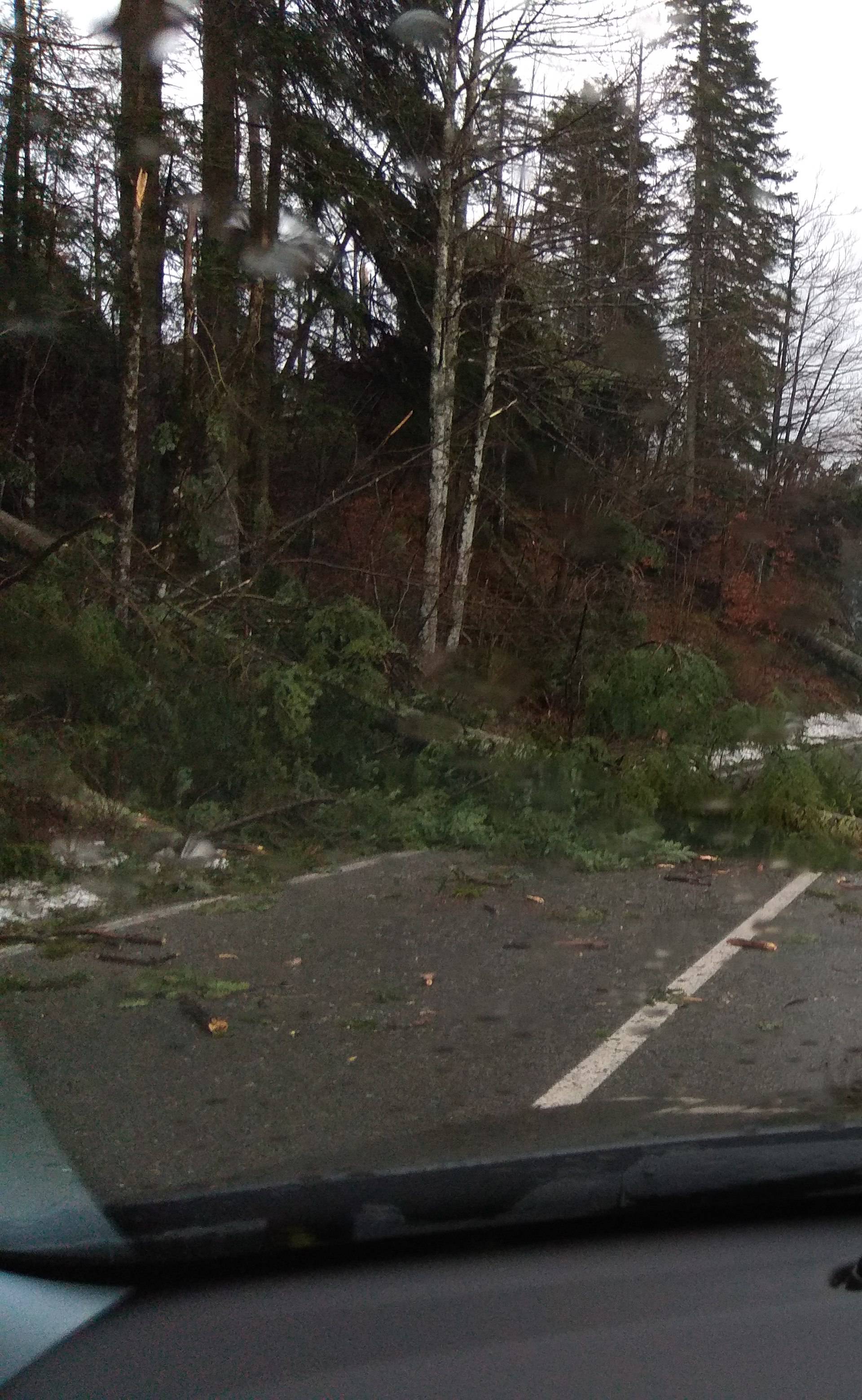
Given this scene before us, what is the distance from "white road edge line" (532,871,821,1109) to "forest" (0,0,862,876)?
80.9 inches

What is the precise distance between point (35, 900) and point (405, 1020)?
2.90 metres

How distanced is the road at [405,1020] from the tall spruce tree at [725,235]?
14633 millimetres

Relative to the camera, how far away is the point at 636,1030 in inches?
232

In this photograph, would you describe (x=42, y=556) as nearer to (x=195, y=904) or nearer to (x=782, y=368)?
(x=195, y=904)

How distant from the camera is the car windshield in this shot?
18.3 feet

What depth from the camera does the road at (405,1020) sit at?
4656mm

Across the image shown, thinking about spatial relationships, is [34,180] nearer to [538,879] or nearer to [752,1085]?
[538,879]

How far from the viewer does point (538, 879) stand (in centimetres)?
905

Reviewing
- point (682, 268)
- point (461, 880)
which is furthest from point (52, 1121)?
point (682, 268)

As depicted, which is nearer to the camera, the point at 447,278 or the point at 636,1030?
the point at 636,1030

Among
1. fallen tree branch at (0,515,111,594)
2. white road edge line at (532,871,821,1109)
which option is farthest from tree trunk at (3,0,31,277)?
white road edge line at (532,871,821,1109)

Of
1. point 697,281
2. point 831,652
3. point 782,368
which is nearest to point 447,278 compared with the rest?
point 697,281

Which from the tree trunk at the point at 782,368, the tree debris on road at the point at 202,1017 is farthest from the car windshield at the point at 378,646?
the tree trunk at the point at 782,368

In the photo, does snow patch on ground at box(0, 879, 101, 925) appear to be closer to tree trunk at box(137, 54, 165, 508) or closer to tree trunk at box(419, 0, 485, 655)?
tree trunk at box(137, 54, 165, 508)
